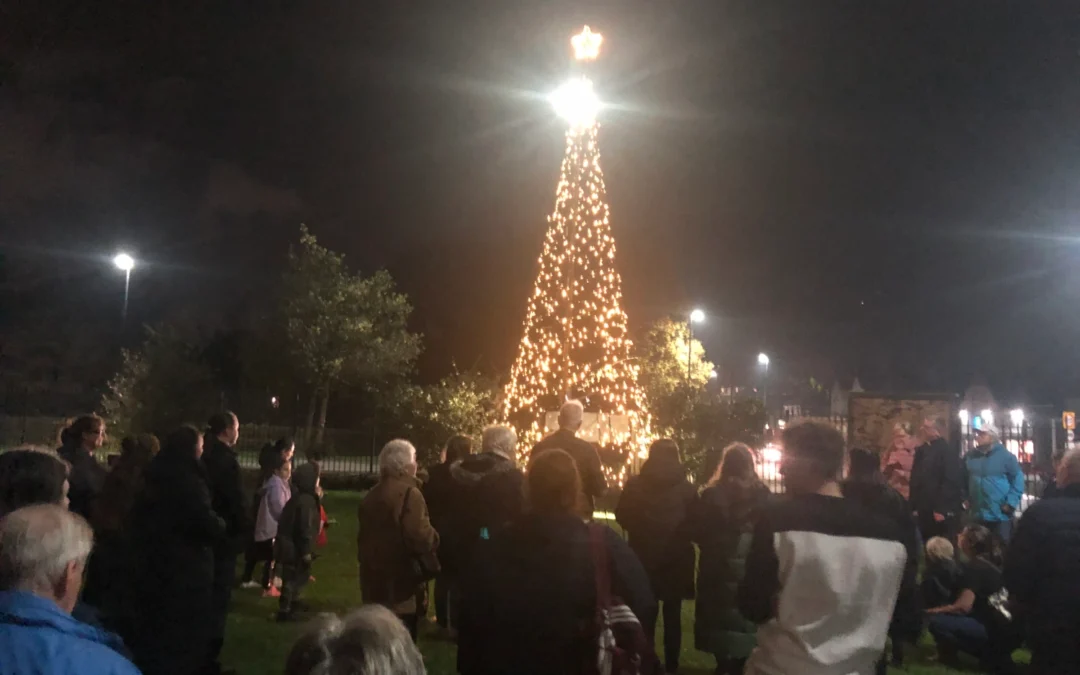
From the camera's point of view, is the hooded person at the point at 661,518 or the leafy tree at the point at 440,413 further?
the leafy tree at the point at 440,413

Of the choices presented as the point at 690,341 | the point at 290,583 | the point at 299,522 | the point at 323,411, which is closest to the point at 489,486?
the point at 299,522

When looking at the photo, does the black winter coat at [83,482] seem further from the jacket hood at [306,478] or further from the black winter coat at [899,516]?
the black winter coat at [899,516]

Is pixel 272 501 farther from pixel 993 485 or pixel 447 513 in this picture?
pixel 993 485

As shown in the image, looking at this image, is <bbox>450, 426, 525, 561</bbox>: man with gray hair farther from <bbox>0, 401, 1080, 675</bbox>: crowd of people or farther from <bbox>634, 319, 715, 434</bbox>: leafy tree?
<bbox>634, 319, 715, 434</bbox>: leafy tree

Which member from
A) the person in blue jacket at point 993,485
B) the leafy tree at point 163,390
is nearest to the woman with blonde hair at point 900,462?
the person in blue jacket at point 993,485

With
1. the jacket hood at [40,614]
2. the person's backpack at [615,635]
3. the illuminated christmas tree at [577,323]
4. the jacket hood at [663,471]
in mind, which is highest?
the illuminated christmas tree at [577,323]

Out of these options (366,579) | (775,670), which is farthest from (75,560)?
(366,579)

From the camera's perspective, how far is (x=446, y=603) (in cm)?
763

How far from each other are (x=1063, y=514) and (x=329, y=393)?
2756cm

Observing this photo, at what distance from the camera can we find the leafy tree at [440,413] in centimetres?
2088

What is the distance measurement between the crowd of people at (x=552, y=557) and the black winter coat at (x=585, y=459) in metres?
0.02

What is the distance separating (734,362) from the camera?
2859 inches

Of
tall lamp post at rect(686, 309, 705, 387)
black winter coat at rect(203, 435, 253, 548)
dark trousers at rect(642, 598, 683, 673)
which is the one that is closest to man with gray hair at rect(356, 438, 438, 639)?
black winter coat at rect(203, 435, 253, 548)

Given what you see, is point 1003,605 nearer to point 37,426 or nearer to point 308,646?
point 308,646
